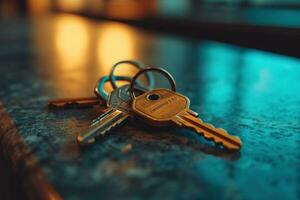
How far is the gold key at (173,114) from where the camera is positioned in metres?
0.43

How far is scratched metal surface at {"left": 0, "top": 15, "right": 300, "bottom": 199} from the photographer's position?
1.14 ft

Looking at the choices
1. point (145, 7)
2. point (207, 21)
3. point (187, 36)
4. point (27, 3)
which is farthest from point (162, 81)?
point (27, 3)

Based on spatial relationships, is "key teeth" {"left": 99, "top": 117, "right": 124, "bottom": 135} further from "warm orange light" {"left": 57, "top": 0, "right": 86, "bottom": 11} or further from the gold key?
"warm orange light" {"left": 57, "top": 0, "right": 86, "bottom": 11}

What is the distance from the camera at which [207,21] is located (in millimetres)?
1570

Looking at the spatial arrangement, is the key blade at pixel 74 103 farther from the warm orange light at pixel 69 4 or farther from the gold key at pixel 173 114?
the warm orange light at pixel 69 4

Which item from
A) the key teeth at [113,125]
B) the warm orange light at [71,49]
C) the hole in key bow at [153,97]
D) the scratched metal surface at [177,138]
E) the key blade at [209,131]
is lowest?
the warm orange light at [71,49]

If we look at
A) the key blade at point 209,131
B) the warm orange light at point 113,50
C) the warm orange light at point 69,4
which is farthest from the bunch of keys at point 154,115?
the warm orange light at point 69,4

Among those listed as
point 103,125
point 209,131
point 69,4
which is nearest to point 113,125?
point 103,125

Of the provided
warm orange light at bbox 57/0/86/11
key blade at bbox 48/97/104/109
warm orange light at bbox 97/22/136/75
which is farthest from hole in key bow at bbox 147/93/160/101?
warm orange light at bbox 57/0/86/11

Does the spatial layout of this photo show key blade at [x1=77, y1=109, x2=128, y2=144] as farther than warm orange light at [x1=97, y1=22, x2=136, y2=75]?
No

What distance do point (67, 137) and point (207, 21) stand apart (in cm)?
122

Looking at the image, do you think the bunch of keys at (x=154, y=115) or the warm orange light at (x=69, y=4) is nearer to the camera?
the bunch of keys at (x=154, y=115)

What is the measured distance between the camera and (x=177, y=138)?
18.0 inches

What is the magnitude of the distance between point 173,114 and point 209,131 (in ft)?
0.18
